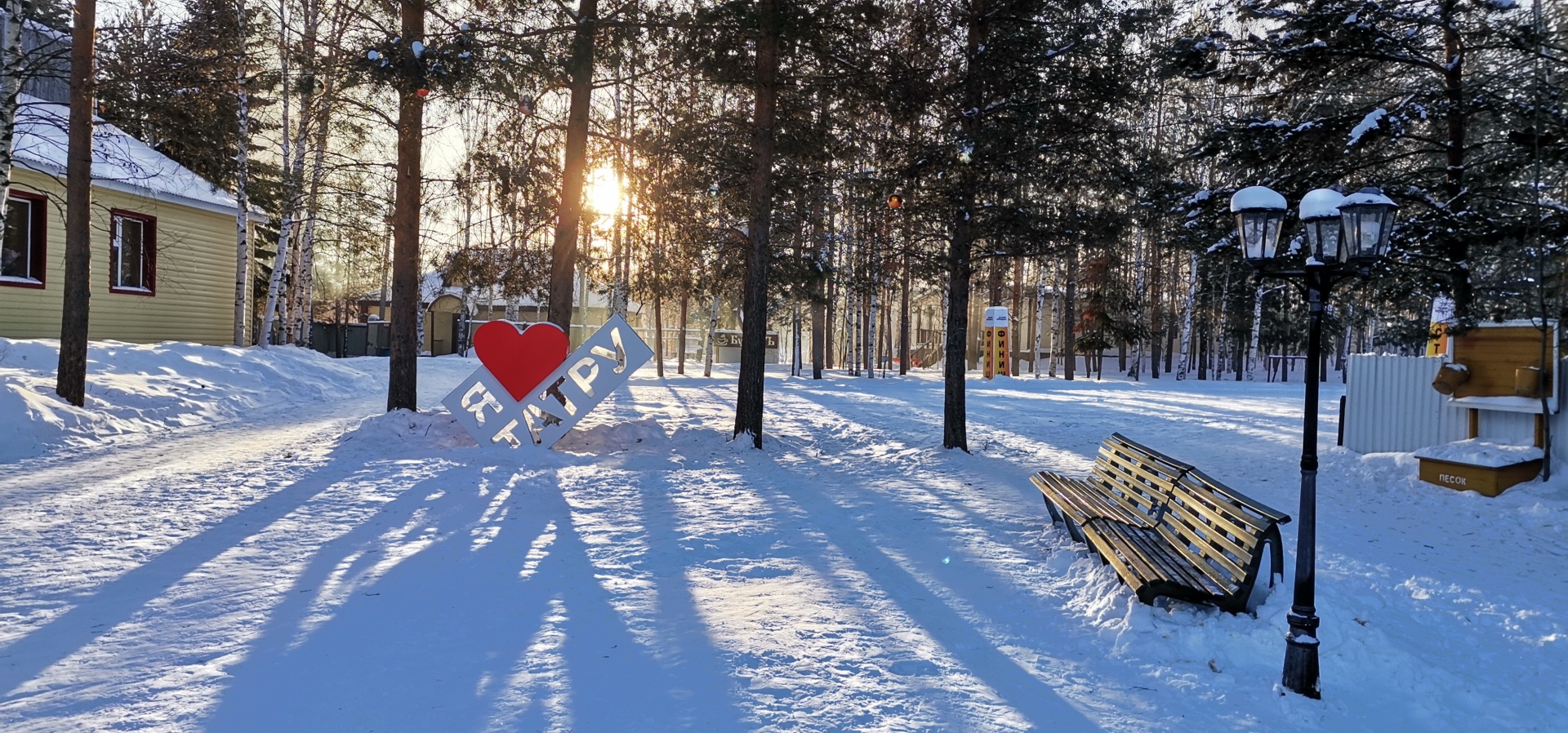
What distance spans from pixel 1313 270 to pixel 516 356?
8.74 m

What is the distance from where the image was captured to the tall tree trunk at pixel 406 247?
1133 cm

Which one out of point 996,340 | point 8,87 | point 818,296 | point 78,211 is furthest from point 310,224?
point 996,340

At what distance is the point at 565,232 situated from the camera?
1172 centimetres

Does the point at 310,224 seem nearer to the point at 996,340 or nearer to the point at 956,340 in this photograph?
the point at 956,340

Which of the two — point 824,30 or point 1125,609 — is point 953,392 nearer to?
point 824,30

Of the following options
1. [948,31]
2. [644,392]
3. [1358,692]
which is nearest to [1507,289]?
[948,31]

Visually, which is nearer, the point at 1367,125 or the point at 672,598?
the point at 672,598

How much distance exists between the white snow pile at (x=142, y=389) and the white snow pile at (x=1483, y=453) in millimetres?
15390

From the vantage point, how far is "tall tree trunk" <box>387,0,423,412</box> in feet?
37.2

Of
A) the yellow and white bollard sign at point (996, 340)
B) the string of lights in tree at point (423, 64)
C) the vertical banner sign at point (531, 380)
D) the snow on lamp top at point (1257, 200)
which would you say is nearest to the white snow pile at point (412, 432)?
the vertical banner sign at point (531, 380)

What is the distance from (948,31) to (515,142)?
6.16 m

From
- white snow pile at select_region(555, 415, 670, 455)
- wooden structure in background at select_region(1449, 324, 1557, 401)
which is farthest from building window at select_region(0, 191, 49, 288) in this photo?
wooden structure in background at select_region(1449, 324, 1557, 401)

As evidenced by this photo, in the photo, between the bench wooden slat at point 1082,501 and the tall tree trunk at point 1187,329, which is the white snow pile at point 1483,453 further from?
the tall tree trunk at point 1187,329

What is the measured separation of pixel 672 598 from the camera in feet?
17.1
